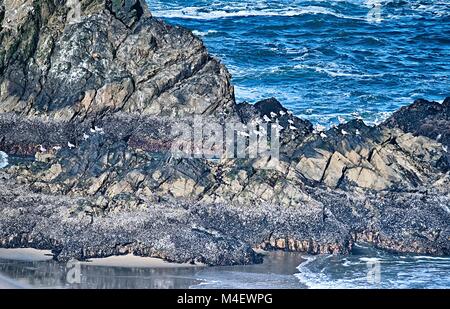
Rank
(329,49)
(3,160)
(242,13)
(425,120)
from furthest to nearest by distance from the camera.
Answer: (242,13), (329,49), (425,120), (3,160)

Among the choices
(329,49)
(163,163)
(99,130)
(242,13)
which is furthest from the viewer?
(242,13)

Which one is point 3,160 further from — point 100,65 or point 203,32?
point 203,32

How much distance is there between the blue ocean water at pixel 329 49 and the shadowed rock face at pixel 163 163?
6.38 metres

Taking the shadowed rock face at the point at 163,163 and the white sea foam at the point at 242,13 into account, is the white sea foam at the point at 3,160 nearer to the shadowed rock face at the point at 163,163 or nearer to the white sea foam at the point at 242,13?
the shadowed rock face at the point at 163,163

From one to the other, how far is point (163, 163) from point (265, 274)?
706cm

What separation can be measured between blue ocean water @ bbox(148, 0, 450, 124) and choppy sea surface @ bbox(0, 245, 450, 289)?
1533 centimetres

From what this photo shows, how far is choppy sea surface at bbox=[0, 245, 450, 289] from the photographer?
39.3m

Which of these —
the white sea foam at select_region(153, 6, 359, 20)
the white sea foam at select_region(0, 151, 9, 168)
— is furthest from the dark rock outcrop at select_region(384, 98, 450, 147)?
the white sea foam at select_region(153, 6, 359, 20)

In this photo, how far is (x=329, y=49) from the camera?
6638cm

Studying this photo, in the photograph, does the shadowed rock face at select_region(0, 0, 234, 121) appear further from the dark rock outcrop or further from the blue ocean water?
the dark rock outcrop

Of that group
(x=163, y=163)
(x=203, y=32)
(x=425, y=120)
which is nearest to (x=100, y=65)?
(x=163, y=163)

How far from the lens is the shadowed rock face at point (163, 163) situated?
4228 cm

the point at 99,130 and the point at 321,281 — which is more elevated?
the point at 99,130

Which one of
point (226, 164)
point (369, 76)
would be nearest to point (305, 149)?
point (226, 164)
